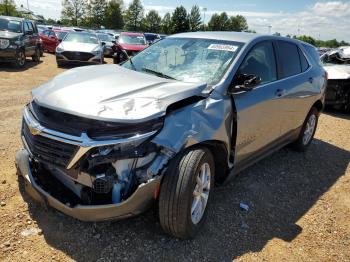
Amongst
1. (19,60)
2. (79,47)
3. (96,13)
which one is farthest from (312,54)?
(96,13)

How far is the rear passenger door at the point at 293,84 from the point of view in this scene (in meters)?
4.71

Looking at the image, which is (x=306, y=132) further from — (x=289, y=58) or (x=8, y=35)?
(x=8, y=35)

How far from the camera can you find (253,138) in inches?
160

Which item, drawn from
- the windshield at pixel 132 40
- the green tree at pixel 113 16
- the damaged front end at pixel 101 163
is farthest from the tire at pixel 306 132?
the green tree at pixel 113 16

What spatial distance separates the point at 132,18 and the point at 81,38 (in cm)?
7373

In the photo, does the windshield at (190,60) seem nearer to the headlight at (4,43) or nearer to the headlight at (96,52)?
the headlight at (4,43)

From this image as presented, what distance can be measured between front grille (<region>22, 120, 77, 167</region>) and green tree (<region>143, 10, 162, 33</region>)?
84149 millimetres

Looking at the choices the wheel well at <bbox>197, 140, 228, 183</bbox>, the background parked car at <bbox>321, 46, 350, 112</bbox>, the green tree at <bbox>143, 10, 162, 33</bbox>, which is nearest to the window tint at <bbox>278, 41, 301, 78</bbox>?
the wheel well at <bbox>197, 140, 228, 183</bbox>

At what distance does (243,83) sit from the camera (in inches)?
145

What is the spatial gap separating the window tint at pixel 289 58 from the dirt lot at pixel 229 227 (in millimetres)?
1397

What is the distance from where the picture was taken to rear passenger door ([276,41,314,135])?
471cm

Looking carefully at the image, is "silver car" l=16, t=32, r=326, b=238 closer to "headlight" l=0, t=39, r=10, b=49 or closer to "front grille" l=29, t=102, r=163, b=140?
"front grille" l=29, t=102, r=163, b=140

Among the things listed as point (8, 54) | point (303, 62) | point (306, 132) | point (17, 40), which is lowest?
point (8, 54)

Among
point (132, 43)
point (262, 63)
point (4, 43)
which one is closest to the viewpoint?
point (262, 63)
